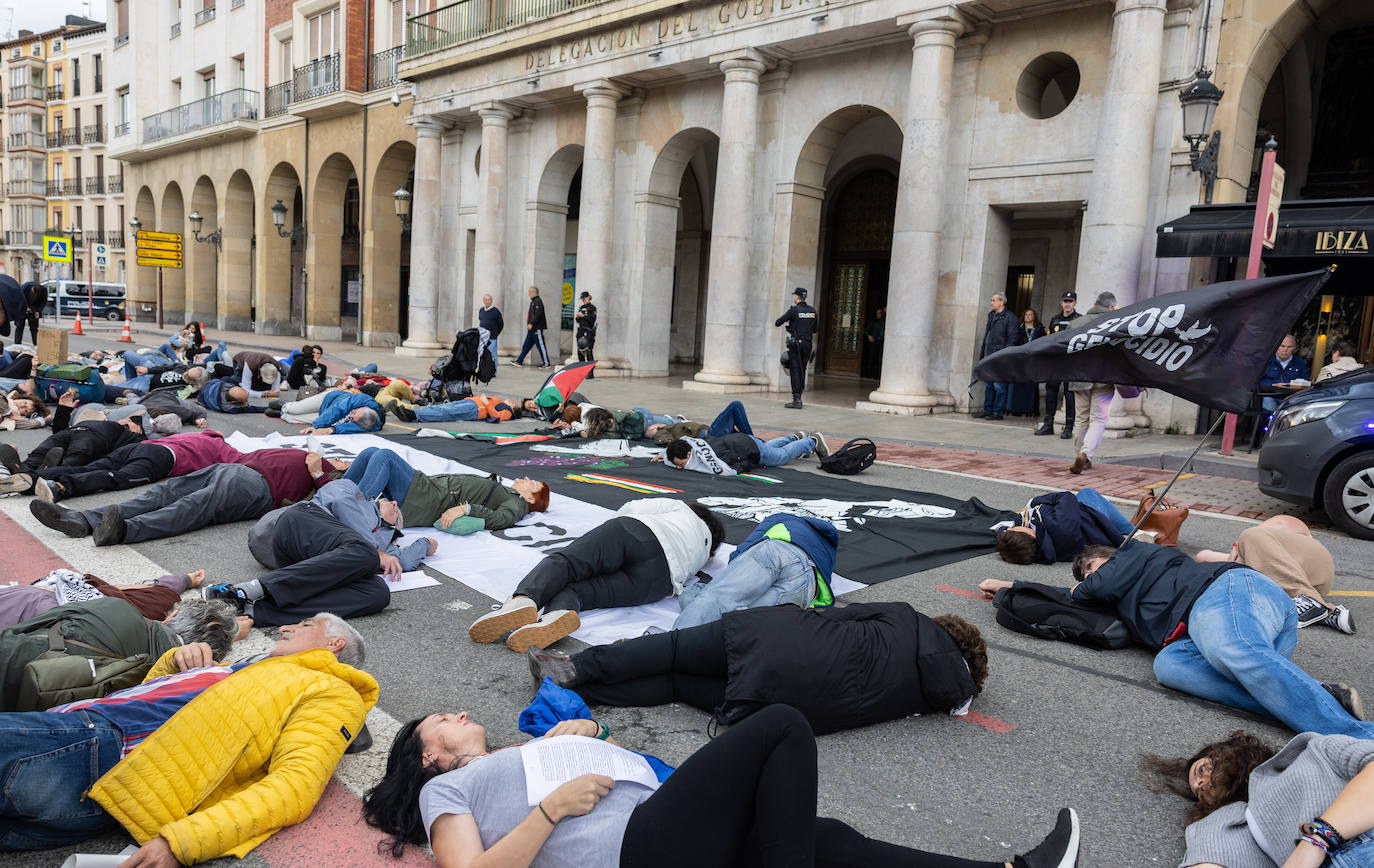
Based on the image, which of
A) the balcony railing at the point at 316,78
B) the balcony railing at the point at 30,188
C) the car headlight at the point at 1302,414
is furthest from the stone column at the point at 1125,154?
the balcony railing at the point at 30,188

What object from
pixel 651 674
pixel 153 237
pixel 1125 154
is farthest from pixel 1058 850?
pixel 153 237

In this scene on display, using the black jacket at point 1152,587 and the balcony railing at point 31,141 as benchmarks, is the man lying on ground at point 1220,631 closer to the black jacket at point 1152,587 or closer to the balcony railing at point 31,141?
the black jacket at point 1152,587

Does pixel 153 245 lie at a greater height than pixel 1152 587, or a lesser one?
greater

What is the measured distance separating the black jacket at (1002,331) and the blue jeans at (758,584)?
10.6 m

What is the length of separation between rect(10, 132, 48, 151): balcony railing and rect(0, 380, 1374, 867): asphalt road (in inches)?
2945

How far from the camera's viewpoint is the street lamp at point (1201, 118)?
11.3 meters

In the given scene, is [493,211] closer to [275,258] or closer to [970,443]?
[970,443]

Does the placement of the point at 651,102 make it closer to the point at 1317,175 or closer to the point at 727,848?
the point at 1317,175

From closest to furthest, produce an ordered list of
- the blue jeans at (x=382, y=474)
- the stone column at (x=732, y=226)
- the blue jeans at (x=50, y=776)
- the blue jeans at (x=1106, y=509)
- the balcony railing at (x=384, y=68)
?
1. the blue jeans at (x=50, y=776)
2. the blue jeans at (x=1106, y=509)
3. the blue jeans at (x=382, y=474)
4. the stone column at (x=732, y=226)
5. the balcony railing at (x=384, y=68)

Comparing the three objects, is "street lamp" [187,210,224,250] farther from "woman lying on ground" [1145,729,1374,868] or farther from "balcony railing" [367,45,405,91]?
"woman lying on ground" [1145,729,1374,868]

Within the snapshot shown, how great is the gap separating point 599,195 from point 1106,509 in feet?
50.9

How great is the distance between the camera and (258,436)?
432 inches

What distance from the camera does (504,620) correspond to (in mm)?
4527

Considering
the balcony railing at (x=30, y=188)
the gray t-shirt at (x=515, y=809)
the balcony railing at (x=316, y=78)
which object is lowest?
the gray t-shirt at (x=515, y=809)
